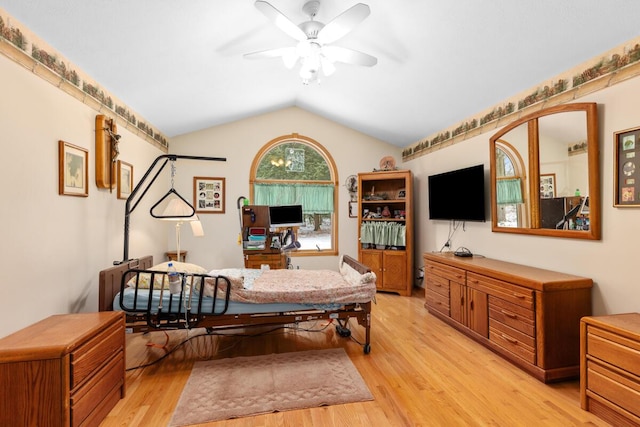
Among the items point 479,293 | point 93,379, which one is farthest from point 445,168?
point 93,379

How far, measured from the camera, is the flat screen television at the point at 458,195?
357cm

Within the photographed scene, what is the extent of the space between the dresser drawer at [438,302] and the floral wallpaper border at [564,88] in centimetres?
208

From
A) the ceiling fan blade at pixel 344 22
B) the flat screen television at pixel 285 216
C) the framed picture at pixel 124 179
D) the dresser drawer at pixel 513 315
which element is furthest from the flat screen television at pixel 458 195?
the framed picture at pixel 124 179

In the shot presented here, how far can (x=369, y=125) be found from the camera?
16.1 feet

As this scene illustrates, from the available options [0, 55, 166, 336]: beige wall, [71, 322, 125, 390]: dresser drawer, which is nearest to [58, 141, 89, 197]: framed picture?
[0, 55, 166, 336]: beige wall

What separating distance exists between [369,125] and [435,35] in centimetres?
241

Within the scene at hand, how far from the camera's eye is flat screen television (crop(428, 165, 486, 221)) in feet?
11.7

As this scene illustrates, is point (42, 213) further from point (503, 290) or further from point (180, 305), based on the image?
point (503, 290)

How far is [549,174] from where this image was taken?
271 cm

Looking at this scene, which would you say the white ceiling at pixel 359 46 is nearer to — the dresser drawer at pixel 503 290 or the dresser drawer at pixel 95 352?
the dresser drawer at pixel 503 290

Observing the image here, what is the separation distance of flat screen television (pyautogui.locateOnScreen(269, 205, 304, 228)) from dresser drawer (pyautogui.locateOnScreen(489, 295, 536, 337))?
2.82 meters

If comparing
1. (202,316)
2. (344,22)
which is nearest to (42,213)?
(202,316)

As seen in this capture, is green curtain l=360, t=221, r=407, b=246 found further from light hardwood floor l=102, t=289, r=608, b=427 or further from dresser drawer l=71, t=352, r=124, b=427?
dresser drawer l=71, t=352, r=124, b=427

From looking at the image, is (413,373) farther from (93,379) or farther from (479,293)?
(93,379)
